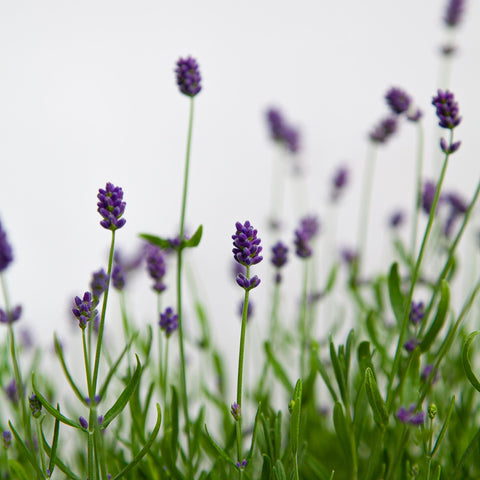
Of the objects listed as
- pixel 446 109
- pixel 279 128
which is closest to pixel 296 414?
pixel 446 109

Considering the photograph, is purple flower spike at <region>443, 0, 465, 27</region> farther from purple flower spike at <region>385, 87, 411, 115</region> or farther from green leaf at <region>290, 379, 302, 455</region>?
green leaf at <region>290, 379, 302, 455</region>

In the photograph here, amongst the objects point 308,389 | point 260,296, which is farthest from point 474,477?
point 260,296

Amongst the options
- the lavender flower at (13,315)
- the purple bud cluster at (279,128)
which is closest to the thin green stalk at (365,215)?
the purple bud cluster at (279,128)

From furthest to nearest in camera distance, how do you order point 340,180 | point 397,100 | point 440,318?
point 340,180 < point 397,100 < point 440,318

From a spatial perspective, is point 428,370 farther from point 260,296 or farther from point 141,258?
point 260,296

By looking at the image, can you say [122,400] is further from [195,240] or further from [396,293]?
[396,293]

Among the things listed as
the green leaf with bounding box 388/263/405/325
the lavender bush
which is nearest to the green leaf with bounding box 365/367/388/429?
the lavender bush
